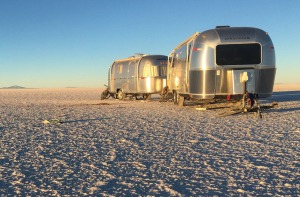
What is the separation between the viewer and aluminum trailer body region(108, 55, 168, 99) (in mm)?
19562

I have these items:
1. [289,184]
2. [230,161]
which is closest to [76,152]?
[230,161]

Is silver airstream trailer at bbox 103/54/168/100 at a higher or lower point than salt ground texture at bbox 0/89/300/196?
higher

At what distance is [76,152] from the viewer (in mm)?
6008

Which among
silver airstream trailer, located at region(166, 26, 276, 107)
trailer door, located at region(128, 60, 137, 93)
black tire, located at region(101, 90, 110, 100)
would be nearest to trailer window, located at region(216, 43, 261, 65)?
silver airstream trailer, located at region(166, 26, 276, 107)

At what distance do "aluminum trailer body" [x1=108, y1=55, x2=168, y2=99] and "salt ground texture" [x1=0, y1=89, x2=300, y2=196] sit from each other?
10.7 m

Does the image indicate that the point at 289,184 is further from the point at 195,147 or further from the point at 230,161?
the point at 195,147

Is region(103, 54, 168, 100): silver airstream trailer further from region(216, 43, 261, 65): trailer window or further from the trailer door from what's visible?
region(216, 43, 261, 65): trailer window

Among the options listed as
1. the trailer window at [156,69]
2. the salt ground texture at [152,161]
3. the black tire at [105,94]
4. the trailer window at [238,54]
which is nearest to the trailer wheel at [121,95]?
the black tire at [105,94]

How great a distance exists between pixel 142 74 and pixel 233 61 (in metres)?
9.31

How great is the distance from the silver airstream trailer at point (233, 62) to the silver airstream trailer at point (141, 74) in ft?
26.5

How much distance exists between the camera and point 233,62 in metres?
11.3

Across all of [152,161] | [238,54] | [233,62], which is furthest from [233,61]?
[152,161]

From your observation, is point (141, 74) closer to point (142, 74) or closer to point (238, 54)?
point (142, 74)

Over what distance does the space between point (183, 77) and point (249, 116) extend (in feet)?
10.8
